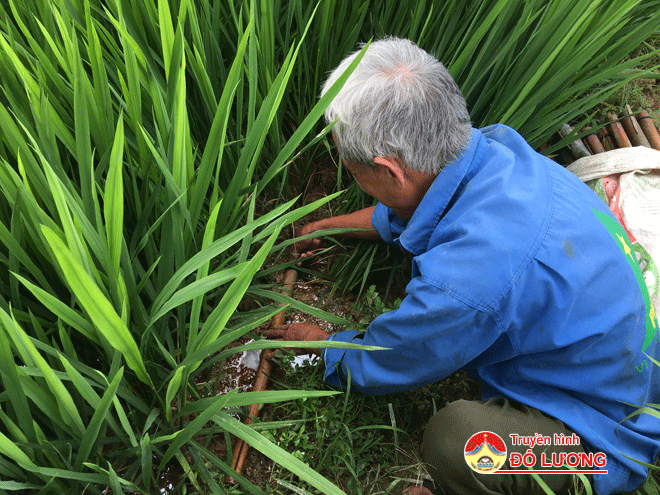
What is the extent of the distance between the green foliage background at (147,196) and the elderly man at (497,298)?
0.19 meters

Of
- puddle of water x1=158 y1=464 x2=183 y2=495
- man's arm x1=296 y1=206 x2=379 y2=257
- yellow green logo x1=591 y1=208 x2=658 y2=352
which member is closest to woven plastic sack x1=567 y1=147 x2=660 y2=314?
yellow green logo x1=591 y1=208 x2=658 y2=352

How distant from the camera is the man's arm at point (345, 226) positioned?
1361mm

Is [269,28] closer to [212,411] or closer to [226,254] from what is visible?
[226,254]

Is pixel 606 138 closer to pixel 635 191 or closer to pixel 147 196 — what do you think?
pixel 635 191

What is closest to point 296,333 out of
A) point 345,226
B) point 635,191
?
point 345,226

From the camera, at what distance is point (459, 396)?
132cm

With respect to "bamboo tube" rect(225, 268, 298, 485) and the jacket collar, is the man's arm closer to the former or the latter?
"bamboo tube" rect(225, 268, 298, 485)

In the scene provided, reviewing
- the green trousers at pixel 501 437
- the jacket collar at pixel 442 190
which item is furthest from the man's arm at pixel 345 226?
the green trousers at pixel 501 437

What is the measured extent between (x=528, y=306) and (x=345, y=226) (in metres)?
0.64

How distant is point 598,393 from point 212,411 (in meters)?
0.81

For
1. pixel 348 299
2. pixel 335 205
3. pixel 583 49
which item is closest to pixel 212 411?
pixel 348 299

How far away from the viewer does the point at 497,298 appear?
85 centimetres

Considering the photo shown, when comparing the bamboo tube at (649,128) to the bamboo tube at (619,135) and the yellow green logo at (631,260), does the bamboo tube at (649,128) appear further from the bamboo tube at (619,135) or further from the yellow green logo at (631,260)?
the yellow green logo at (631,260)

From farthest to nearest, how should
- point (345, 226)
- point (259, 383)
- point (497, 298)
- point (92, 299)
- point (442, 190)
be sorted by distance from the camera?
1. point (345, 226)
2. point (259, 383)
3. point (442, 190)
4. point (497, 298)
5. point (92, 299)
